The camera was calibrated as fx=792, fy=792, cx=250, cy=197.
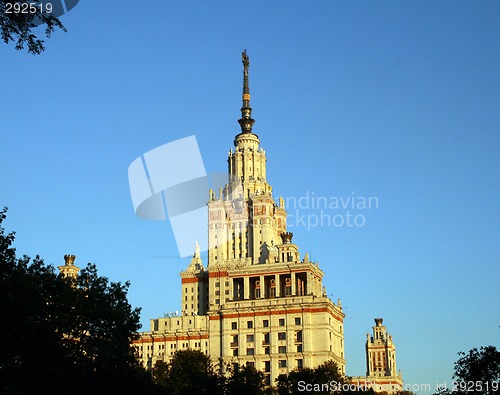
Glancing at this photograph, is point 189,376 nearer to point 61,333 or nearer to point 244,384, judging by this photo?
point 244,384

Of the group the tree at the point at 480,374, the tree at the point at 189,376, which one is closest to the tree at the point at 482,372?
the tree at the point at 480,374

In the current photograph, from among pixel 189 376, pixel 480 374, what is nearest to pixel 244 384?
pixel 189 376

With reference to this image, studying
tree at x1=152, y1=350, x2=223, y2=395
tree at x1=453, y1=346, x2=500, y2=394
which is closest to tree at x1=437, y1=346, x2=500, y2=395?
tree at x1=453, y1=346, x2=500, y2=394

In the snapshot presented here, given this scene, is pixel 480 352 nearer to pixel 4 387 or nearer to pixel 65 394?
pixel 65 394

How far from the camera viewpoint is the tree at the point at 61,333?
6812 centimetres

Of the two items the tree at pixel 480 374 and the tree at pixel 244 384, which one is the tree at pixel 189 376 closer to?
A: the tree at pixel 244 384

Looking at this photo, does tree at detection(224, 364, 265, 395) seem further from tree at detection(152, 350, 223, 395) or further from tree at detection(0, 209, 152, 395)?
tree at detection(0, 209, 152, 395)

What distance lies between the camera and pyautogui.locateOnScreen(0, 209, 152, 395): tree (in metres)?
68.1

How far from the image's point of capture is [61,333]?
8375 centimetres

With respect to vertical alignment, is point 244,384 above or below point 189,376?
below

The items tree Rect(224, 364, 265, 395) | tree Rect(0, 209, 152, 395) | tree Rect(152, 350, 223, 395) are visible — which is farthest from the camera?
tree Rect(224, 364, 265, 395)

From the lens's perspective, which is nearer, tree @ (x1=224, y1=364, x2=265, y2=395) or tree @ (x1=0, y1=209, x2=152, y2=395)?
tree @ (x1=0, y1=209, x2=152, y2=395)

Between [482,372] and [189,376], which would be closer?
[482,372]

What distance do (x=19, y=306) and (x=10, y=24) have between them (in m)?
34.5
